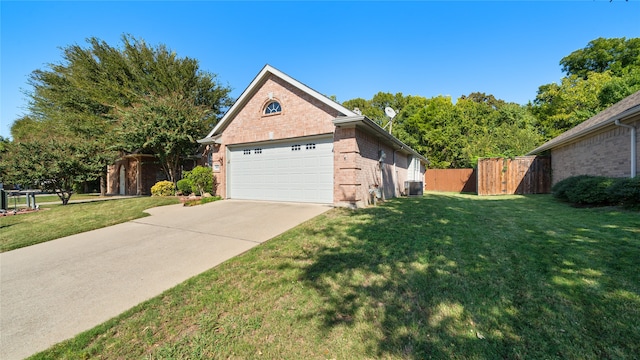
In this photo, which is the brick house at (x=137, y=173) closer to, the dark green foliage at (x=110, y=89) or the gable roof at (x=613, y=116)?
the dark green foliage at (x=110, y=89)

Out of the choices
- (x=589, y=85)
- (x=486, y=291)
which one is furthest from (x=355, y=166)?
(x=589, y=85)

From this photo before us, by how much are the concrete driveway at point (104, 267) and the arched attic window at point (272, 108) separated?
15.0ft

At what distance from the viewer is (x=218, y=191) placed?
11.5 metres

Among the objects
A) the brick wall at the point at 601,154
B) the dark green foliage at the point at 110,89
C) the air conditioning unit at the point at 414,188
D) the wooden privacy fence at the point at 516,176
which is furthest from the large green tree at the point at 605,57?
the dark green foliage at the point at 110,89

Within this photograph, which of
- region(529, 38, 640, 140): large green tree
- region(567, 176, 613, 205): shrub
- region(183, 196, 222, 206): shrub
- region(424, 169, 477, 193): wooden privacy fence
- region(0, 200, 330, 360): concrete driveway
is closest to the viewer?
region(0, 200, 330, 360): concrete driveway

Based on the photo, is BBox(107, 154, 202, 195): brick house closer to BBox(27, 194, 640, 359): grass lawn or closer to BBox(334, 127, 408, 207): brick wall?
BBox(334, 127, 408, 207): brick wall

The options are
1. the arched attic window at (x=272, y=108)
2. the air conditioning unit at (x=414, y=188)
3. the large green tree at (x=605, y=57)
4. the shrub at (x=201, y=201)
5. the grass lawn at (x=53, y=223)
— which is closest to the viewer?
the grass lawn at (x=53, y=223)

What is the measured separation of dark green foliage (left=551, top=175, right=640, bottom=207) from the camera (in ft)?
22.4

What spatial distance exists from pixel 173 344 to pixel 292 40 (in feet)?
42.5

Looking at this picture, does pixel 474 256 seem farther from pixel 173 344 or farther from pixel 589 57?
pixel 589 57

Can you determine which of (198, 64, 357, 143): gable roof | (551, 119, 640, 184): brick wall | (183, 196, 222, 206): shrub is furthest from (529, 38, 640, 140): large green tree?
(183, 196, 222, 206): shrub

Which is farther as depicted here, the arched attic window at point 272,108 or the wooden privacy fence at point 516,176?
the wooden privacy fence at point 516,176

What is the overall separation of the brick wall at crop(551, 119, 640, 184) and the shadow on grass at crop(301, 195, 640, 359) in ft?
17.5

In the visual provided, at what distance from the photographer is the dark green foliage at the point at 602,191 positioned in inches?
269
